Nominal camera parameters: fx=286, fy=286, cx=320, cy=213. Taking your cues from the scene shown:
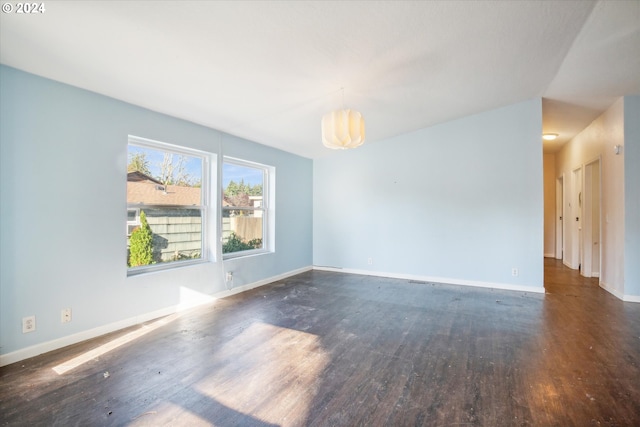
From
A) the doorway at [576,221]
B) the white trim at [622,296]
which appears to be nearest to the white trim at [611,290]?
the white trim at [622,296]

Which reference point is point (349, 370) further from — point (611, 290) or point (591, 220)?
point (591, 220)

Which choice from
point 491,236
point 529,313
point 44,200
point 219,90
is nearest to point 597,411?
point 529,313

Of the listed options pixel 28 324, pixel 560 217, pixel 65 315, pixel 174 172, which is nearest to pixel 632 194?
pixel 560 217

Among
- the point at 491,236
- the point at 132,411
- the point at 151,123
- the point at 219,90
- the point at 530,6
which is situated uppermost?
the point at 530,6

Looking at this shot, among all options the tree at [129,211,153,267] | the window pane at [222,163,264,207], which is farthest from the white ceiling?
the tree at [129,211,153,267]

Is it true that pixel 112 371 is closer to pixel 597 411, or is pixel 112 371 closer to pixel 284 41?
pixel 284 41

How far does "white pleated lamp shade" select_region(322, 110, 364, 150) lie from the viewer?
2910 mm

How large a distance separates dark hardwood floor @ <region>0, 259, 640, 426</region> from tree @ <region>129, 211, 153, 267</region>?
744 mm

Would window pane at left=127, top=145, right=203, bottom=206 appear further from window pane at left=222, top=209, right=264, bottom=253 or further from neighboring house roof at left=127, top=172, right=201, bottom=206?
window pane at left=222, top=209, right=264, bottom=253

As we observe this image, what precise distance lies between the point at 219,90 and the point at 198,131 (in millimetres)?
995

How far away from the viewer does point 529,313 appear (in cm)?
347

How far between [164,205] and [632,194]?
20.1 ft

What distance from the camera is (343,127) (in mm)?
2906

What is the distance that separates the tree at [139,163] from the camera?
3.18 meters
